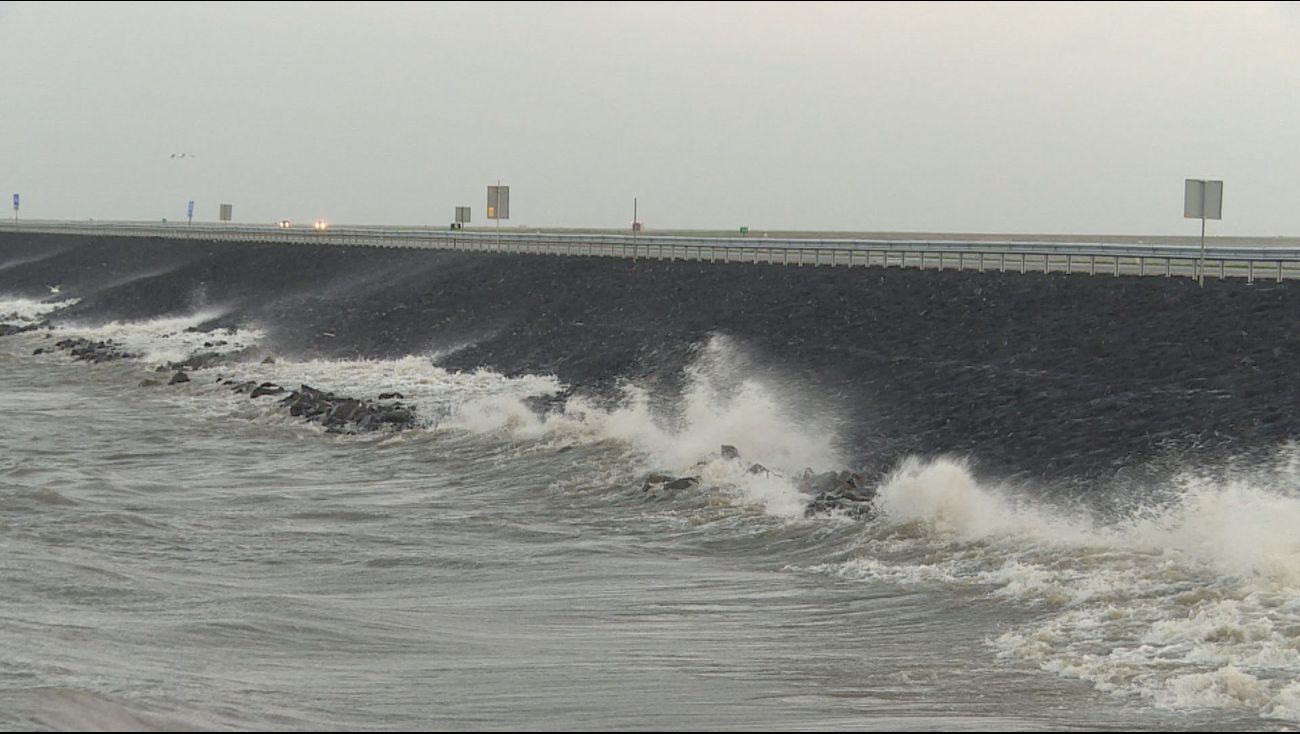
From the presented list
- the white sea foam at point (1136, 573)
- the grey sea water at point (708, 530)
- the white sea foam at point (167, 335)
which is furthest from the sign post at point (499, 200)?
the white sea foam at point (1136, 573)

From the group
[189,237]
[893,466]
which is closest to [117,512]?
[893,466]

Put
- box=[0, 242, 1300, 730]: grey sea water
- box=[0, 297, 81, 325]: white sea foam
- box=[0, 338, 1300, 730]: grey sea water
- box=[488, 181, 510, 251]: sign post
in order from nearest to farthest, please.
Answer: box=[0, 338, 1300, 730]: grey sea water, box=[0, 242, 1300, 730]: grey sea water, box=[488, 181, 510, 251]: sign post, box=[0, 297, 81, 325]: white sea foam

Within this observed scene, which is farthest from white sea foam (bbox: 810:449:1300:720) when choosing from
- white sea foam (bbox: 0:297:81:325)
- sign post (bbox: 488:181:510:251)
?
white sea foam (bbox: 0:297:81:325)

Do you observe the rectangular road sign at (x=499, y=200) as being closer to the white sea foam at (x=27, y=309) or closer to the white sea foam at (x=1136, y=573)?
the white sea foam at (x=27, y=309)

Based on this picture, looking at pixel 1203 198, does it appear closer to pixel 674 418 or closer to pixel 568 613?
pixel 674 418

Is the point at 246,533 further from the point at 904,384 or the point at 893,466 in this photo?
the point at 904,384

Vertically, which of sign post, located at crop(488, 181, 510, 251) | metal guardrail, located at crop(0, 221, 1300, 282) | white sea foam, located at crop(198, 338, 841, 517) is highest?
sign post, located at crop(488, 181, 510, 251)

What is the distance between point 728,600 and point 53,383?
36.2m

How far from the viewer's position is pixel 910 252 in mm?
46531

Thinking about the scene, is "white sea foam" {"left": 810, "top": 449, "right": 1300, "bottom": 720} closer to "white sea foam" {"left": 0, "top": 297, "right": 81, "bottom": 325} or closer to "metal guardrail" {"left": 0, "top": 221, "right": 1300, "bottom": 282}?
"metal guardrail" {"left": 0, "top": 221, "right": 1300, "bottom": 282}

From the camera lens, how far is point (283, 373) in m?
A: 47.9

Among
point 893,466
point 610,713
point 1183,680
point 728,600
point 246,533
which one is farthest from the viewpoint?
point 893,466

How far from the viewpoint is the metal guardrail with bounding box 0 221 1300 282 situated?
3572 centimetres

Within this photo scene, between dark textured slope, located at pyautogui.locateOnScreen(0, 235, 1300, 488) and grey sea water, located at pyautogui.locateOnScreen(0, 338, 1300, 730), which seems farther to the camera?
dark textured slope, located at pyautogui.locateOnScreen(0, 235, 1300, 488)
